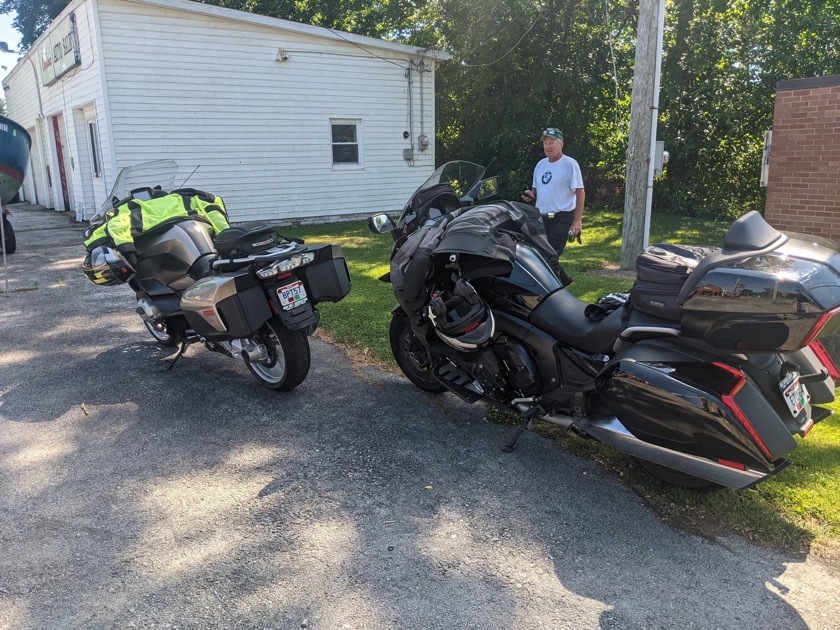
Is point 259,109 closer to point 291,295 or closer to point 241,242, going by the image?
point 241,242

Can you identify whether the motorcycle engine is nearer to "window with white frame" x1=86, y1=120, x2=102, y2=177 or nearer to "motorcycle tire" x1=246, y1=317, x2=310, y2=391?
"motorcycle tire" x1=246, y1=317, x2=310, y2=391

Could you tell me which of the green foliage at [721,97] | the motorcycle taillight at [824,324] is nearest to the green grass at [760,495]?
the motorcycle taillight at [824,324]

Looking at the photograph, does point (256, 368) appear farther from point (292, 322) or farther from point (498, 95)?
point (498, 95)

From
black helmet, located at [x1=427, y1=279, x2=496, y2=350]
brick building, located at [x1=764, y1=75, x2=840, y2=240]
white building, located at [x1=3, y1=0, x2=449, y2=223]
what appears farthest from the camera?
white building, located at [x1=3, y1=0, x2=449, y2=223]

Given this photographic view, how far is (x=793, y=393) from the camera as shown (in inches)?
108

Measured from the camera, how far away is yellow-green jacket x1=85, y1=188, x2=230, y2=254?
16.0 ft

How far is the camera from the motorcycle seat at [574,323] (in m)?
3.15

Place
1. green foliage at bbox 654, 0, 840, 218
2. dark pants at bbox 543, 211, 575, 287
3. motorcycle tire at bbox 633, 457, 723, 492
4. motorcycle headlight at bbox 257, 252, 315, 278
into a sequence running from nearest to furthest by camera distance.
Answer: motorcycle tire at bbox 633, 457, 723, 492 → motorcycle headlight at bbox 257, 252, 315, 278 → dark pants at bbox 543, 211, 575, 287 → green foliage at bbox 654, 0, 840, 218

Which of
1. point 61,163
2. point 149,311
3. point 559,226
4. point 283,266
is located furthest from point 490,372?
point 61,163

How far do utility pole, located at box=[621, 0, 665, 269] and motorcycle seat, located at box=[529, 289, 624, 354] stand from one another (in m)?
4.81

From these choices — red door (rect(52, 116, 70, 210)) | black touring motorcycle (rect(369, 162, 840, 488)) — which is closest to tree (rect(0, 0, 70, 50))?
red door (rect(52, 116, 70, 210))

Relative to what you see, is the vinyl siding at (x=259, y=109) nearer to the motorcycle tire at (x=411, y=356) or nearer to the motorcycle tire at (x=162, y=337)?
the motorcycle tire at (x=162, y=337)

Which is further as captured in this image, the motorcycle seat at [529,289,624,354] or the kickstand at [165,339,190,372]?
the kickstand at [165,339,190,372]

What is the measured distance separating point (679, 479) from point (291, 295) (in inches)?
101
